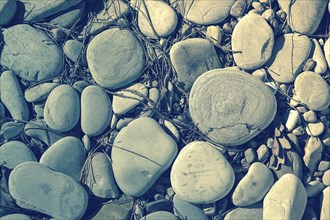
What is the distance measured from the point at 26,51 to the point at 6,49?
0.14 metres

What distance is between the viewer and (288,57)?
A: 8.09ft

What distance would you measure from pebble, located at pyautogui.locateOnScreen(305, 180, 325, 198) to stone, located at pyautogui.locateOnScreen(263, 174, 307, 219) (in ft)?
0.30

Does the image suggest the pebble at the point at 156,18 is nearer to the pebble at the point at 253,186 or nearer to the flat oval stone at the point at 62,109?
the flat oval stone at the point at 62,109

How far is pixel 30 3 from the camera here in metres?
2.61

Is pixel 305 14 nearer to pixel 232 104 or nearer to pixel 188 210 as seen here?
pixel 232 104

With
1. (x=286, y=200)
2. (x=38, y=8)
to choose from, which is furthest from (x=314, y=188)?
(x=38, y=8)

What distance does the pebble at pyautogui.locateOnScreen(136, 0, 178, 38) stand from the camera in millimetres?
2517

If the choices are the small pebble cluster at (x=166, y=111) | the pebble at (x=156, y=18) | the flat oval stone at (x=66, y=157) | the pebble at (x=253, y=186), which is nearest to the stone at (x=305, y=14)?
the small pebble cluster at (x=166, y=111)

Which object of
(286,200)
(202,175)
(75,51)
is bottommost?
(286,200)

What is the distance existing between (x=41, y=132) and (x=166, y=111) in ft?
2.72

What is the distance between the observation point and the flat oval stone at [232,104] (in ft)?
7.86

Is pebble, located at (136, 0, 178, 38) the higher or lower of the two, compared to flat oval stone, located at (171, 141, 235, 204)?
higher

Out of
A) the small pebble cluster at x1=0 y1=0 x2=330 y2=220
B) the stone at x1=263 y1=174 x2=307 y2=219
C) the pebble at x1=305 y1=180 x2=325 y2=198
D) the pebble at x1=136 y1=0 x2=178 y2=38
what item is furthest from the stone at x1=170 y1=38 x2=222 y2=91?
the pebble at x1=305 y1=180 x2=325 y2=198

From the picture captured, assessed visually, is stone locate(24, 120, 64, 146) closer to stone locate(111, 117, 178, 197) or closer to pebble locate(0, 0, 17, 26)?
stone locate(111, 117, 178, 197)
